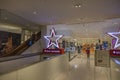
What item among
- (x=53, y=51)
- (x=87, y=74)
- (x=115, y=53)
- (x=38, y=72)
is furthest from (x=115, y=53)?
(x=38, y=72)

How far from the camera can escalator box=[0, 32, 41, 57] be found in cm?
547

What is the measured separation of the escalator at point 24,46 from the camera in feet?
17.9

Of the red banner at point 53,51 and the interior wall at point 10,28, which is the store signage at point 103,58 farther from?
the interior wall at point 10,28

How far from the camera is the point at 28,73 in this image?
111 inches

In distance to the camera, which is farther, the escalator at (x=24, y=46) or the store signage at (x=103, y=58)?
the store signage at (x=103, y=58)

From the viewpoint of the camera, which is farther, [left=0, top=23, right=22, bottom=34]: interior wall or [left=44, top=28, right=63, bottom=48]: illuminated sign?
[left=44, top=28, right=63, bottom=48]: illuminated sign

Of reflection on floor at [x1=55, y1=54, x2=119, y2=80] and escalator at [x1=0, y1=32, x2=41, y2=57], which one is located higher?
escalator at [x1=0, y1=32, x2=41, y2=57]

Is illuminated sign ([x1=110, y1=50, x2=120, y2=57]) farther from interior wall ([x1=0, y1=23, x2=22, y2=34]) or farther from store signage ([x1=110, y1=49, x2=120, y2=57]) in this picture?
interior wall ([x1=0, y1=23, x2=22, y2=34])

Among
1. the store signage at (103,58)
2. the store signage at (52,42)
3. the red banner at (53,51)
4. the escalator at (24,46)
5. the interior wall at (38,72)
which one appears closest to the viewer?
the interior wall at (38,72)

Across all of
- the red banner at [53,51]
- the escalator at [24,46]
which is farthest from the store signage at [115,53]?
the escalator at [24,46]

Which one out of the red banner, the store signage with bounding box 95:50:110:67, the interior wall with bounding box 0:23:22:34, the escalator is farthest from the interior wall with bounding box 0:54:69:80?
the store signage with bounding box 95:50:110:67

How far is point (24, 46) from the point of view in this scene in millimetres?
6402

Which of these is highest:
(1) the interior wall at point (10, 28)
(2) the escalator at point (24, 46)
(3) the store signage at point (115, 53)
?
(1) the interior wall at point (10, 28)

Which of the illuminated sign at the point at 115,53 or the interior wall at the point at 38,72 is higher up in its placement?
the illuminated sign at the point at 115,53
